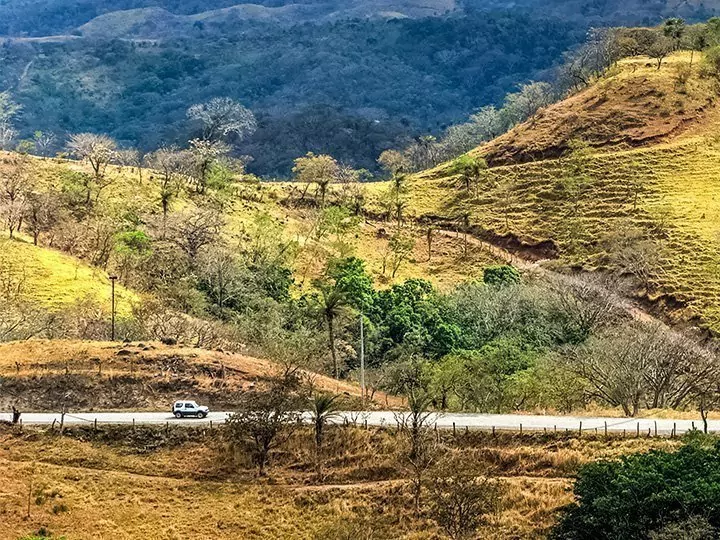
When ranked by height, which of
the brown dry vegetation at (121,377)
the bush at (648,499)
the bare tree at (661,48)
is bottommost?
the bush at (648,499)

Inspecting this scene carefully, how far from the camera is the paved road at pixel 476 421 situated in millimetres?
44625

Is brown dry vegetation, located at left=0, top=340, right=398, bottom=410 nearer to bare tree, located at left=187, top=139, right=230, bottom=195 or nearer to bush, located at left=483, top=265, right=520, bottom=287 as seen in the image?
bush, located at left=483, top=265, right=520, bottom=287

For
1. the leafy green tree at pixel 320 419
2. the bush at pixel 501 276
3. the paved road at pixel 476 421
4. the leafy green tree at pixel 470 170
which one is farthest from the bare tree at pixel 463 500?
the leafy green tree at pixel 470 170

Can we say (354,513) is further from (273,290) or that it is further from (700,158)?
(700,158)

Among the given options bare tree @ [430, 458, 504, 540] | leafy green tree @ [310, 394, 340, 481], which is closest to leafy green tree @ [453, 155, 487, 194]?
leafy green tree @ [310, 394, 340, 481]

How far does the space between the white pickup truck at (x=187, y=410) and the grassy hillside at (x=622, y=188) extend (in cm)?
4761

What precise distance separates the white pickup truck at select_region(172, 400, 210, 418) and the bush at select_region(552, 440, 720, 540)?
79.1 ft

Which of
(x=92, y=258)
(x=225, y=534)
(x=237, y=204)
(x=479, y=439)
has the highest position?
(x=237, y=204)

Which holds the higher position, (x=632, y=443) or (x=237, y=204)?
(x=237, y=204)

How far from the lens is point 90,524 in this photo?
139 feet

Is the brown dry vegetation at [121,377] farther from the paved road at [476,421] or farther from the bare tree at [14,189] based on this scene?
the bare tree at [14,189]

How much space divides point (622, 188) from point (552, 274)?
70.4 ft

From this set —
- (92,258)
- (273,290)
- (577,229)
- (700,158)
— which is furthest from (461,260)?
(92,258)

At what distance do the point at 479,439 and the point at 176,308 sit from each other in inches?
1511
